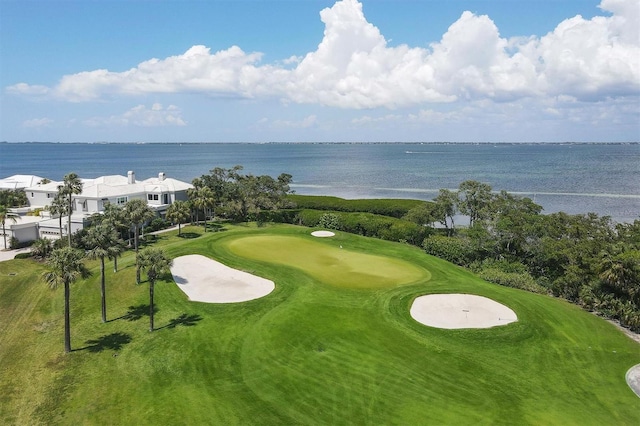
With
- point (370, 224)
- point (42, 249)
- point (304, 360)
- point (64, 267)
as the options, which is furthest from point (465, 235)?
point (42, 249)

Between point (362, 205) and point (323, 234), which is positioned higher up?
point (362, 205)

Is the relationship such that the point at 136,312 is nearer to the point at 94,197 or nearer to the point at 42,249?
the point at 42,249

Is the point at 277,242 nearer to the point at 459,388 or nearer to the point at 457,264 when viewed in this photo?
the point at 457,264

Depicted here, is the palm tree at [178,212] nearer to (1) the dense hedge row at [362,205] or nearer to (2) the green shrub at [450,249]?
(1) the dense hedge row at [362,205]

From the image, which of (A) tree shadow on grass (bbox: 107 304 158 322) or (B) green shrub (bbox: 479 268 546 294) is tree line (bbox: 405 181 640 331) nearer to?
(B) green shrub (bbox: 479 268 546 294)

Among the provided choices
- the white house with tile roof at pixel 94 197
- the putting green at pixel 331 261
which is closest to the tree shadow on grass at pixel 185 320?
the putting green at pixel 331 261
